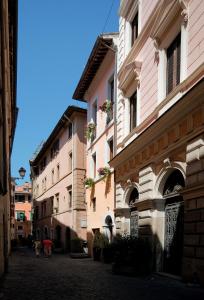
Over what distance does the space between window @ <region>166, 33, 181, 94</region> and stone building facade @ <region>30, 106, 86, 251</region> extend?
1773cm

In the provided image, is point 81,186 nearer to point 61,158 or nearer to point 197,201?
point 61,158

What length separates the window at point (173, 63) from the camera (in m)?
13.4

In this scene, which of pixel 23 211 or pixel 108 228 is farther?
pixel 23 211

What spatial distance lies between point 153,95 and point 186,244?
558 cm

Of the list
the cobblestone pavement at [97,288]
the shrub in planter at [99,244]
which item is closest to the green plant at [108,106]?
the shrub in planter at [99,244]

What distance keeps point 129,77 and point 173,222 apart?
6683mm

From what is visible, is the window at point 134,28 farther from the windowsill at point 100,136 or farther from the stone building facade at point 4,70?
the stone building facade at point 4,70

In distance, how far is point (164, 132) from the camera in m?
13.4

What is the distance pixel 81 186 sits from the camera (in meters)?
31.4

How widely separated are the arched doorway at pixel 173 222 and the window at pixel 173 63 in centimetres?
268

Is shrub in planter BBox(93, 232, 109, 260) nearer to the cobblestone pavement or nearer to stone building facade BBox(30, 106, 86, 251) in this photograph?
the cobblestone pavement

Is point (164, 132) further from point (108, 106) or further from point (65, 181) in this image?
point (65, 181)

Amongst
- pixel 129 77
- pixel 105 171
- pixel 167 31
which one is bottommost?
pixel 105 171

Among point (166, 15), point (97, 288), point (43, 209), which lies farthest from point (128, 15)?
point (43, 209)
